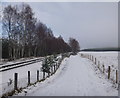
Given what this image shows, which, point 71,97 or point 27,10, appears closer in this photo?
point 71,97

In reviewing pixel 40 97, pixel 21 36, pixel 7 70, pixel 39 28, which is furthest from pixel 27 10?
pixel 40 97

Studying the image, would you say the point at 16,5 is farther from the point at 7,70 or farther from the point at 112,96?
the point at 112,96

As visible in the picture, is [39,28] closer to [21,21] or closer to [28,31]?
[28,31]

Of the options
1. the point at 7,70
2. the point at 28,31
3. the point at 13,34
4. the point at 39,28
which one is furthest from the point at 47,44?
the point at 7,70

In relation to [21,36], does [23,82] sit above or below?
below

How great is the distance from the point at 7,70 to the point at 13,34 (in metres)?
27.5

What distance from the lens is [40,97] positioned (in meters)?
9.03

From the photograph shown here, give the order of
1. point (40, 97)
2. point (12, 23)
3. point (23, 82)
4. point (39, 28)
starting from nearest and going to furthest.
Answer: point (40, 97)
point (23, 82)
point (12, 23)
point (39, 28)

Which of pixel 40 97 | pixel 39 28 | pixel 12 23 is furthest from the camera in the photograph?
pixel 39 28

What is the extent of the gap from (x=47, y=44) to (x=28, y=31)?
3017 centimetres

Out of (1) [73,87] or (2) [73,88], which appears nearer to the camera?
(2) [73,88]

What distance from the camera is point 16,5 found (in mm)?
45188

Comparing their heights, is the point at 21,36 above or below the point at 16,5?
below

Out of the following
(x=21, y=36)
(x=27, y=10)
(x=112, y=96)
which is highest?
(x=27, y=10)
